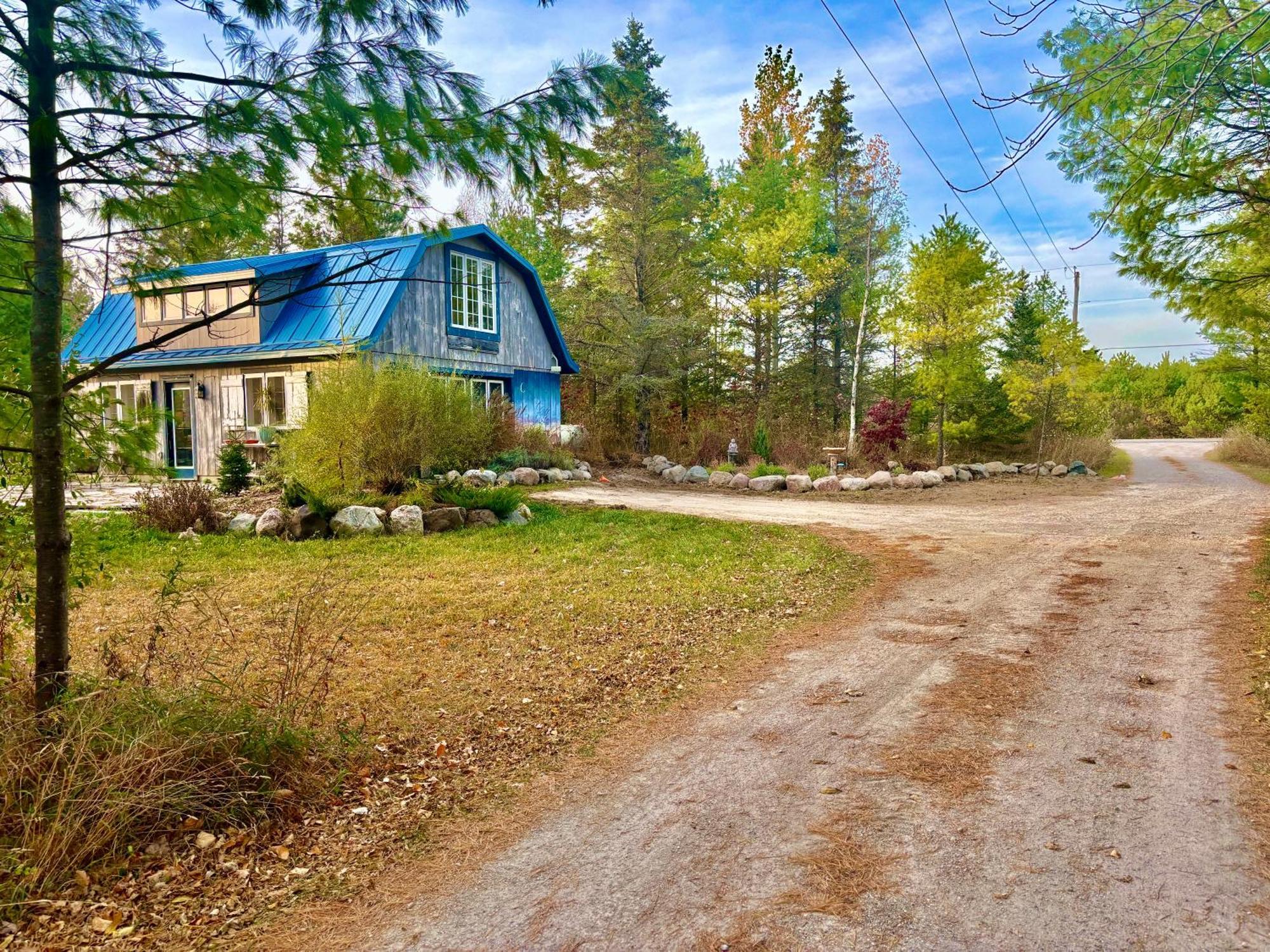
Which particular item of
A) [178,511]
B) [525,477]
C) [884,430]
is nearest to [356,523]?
[178,511]

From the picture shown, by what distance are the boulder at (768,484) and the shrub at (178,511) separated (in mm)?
9816

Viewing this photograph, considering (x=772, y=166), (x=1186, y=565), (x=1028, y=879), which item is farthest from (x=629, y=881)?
(x=772, y=166)

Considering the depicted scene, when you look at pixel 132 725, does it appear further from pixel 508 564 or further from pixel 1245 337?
pixel 1245 337

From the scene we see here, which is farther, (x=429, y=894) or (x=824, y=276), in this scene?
(x=824, y=276)

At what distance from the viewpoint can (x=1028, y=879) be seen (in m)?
2.59

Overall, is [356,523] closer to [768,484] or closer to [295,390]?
[295,390]

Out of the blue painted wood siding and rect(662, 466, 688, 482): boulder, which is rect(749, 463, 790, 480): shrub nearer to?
rect(662, 466, 688, 482): boulder

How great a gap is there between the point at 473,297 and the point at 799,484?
854cm

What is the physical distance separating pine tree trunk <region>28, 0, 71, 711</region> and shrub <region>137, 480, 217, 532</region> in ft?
22.2

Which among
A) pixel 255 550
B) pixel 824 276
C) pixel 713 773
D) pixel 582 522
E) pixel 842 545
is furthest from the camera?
pixel 824 276

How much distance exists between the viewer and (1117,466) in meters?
21.0

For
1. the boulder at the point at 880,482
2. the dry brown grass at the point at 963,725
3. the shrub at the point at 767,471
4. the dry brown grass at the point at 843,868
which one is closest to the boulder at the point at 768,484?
the shrub at the point at 767,471

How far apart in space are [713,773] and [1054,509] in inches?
443

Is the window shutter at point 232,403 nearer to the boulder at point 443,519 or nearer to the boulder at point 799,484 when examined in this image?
the boulder at point 443,519
